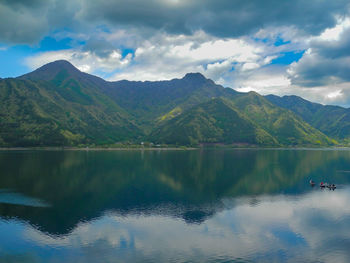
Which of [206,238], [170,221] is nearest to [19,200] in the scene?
[170,221]

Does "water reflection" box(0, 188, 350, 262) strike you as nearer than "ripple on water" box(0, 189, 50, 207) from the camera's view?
Yes

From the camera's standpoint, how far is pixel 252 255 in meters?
52.8

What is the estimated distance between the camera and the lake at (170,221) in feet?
176

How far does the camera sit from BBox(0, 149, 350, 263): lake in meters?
53.6

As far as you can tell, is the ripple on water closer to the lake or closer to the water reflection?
the lake

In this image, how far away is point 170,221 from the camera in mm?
72500

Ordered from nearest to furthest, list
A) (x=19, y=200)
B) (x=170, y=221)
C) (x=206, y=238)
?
(x=206, y=238) < (x=170, y=221) < (x=19, y=200)

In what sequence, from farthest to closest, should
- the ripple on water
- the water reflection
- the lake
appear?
the ripple on water
the lake
the water reflection

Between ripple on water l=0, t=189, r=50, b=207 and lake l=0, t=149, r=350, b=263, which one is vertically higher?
ripple on water l=0, t=189, r=50, b=207

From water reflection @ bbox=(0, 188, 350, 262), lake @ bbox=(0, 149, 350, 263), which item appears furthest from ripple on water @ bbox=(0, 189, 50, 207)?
water reflection @ bbox=(0, 188, 350, 262)

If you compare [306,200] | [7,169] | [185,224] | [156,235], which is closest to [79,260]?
[156,235]

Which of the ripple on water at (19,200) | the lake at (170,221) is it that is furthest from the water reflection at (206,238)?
the ripple on water at (19,200)

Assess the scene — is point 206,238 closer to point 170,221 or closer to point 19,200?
point 170,221

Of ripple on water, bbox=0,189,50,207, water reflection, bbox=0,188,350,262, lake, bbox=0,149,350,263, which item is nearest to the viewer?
water reflection, bbox=0,188,350,262
